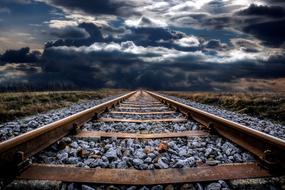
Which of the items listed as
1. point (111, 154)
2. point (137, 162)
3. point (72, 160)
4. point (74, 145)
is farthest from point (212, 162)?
point (74, 145)

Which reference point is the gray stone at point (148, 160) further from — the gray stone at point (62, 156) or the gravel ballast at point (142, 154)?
the gray stone at point (62, 156)

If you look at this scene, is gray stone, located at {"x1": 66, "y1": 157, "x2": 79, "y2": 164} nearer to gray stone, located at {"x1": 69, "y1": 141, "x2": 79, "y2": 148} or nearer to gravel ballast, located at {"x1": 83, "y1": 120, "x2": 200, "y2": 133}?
gray stone, located at {"x1": 69, "y1": 141, "x2": 79, "y2": 148}

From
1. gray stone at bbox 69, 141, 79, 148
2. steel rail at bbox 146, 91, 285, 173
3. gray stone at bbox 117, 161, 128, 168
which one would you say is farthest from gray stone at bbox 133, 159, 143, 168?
steel rail at bbox 146, 91, 285, 173

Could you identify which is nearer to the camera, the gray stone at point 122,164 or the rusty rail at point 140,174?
the rusty rail at point 140,174

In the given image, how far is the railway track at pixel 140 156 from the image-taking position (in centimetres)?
288

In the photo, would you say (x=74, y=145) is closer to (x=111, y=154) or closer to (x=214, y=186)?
(x=111, y=154)

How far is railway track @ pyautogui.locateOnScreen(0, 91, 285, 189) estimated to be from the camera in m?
2.88

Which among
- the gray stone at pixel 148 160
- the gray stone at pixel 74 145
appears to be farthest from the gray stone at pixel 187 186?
the gray stone at pixel 74 145

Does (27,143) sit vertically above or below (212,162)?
above

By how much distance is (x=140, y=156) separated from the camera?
3.59m

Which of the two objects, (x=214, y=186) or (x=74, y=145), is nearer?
(x=214, y=186)

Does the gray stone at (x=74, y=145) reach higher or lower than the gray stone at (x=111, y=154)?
lower

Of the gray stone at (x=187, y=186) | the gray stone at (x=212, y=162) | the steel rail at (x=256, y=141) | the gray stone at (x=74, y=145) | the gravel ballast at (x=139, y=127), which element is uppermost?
the steel rail at (x=256, y=141)

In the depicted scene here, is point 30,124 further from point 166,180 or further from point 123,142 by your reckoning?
point 166,180
